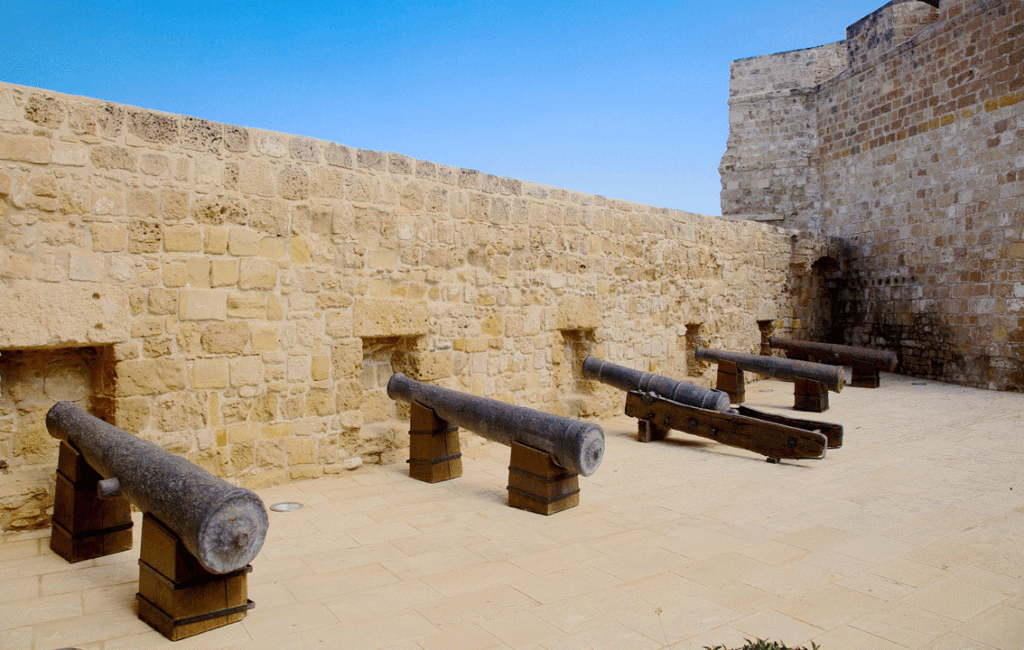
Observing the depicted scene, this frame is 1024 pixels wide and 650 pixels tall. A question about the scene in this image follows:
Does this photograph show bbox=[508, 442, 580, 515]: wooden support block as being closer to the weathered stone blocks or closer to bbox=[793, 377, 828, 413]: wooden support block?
the weathered stone blocks

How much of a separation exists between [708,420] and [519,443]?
241cm

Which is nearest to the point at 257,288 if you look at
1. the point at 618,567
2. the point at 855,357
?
the point at 618,567

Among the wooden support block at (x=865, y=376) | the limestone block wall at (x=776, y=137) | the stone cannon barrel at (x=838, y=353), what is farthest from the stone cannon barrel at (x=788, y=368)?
the limestone block wall at (x=776, y=137)

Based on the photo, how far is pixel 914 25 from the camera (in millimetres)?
12414

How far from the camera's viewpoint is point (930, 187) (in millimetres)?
10805

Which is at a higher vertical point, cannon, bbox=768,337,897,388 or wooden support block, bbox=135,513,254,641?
cannon, bbox=768,337,897,388

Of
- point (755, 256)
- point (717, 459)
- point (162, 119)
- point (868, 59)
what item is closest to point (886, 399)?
point (755, 256)

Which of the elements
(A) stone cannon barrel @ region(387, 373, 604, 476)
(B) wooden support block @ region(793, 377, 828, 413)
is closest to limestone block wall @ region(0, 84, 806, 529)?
(A) stone cannon barrel @ region(387, 373, 604, 476)

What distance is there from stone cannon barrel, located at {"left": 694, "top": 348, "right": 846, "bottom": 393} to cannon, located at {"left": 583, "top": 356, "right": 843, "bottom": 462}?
1577 mm

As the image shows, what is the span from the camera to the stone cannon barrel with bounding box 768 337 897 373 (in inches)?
376

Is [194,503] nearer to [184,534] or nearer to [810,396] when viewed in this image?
[184,534]

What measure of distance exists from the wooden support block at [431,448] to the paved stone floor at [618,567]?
0.39 ft

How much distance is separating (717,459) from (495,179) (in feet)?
10.9

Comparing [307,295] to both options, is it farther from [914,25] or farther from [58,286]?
[914,25]
